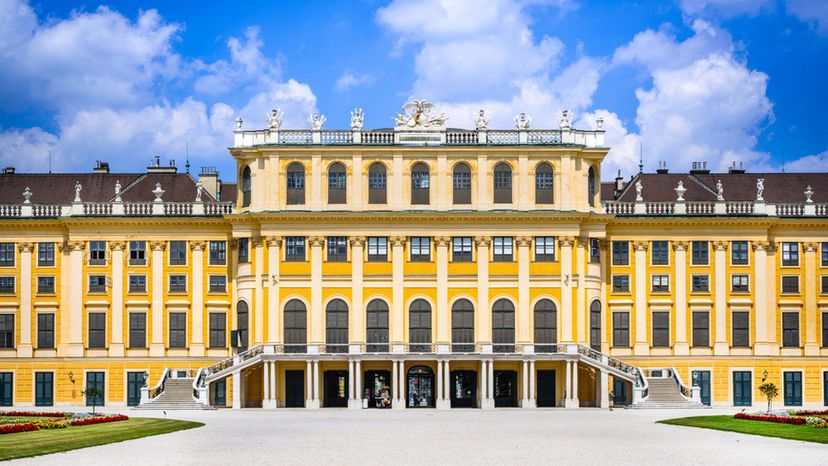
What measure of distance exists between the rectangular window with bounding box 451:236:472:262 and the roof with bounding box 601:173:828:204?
40.0 feet

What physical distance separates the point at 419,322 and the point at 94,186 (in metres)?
24.1

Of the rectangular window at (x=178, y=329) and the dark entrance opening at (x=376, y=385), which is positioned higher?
the rectangular window at (x=178, y=329)

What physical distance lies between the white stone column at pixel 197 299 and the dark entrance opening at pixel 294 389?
6.00 m

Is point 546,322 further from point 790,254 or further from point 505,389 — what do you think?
point 790,254

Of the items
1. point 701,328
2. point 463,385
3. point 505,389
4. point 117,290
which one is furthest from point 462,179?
point 117,290

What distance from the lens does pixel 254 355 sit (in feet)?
269

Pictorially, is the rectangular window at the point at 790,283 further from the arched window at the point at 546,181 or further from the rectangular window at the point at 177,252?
the rectangular window at the point at 177,252

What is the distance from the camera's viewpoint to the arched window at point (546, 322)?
82812 millimetres

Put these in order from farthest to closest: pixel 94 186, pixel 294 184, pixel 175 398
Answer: pixel 94 186 → pixel 294 184 → pixel 175 398

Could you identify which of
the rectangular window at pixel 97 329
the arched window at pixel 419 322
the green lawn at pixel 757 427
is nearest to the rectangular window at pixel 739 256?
the arched window at pixel 419 322

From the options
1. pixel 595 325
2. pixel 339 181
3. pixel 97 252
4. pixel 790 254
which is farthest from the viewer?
pixel 790 254

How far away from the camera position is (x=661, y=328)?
85812mm

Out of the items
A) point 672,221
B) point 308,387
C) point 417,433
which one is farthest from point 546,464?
Answer: point 672,221

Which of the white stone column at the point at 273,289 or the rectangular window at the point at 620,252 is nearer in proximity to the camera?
the white stone column at the point at 273,289
